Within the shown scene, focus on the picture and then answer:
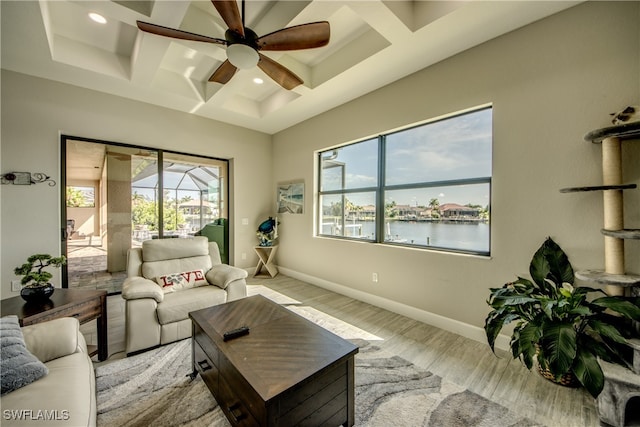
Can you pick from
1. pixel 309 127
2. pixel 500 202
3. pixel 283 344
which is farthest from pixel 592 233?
pixel 309 127

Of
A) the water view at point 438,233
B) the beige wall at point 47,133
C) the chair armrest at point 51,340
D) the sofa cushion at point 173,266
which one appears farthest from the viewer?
the beige wall at point 47,133

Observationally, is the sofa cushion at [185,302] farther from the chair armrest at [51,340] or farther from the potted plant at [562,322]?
the potted plant at [562,322]

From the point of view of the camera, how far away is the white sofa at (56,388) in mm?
991

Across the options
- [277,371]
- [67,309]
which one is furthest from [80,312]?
[277,371]

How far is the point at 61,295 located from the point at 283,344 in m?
2.04

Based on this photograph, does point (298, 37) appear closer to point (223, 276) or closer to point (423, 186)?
point (423, 186)

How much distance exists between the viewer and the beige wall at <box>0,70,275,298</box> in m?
2.92

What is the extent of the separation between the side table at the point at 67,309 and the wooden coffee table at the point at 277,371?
3.24 ft

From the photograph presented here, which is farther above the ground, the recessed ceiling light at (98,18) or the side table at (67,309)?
the recessed ceiling light at (98,18)

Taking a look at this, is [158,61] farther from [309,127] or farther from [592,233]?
[592,233]

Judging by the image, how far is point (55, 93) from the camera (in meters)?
3.18

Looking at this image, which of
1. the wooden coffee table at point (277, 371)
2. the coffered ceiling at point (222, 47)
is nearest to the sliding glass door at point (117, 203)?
the coffered ceiling at point (222, 47)

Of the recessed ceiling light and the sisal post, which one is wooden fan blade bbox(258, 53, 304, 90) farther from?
the sisal post

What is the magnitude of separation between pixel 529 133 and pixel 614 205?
83 cm
